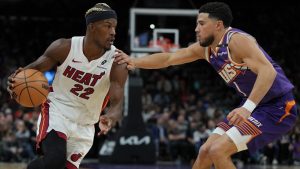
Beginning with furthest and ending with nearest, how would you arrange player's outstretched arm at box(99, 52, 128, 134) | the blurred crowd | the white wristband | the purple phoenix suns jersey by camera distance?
the blurred crowd
the purple phoenix suns jersey
player's outstretched arm at box(99, 52, 128, 134)
the white wristband

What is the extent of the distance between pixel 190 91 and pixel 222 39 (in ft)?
47.8

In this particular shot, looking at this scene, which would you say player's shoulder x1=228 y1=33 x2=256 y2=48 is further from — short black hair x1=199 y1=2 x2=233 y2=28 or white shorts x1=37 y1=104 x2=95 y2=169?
white shorts x1=37 y1=104 x2=95 y2=169

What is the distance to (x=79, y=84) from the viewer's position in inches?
220

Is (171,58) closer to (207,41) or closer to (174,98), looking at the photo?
(207,41)

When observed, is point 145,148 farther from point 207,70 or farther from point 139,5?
point 207,70

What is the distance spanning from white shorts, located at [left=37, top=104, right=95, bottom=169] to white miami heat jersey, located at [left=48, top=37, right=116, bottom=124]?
56 millimetres

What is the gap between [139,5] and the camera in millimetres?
18125

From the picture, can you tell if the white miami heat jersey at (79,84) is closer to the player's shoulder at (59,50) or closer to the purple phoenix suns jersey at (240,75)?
the player's shoulder at (59,50)

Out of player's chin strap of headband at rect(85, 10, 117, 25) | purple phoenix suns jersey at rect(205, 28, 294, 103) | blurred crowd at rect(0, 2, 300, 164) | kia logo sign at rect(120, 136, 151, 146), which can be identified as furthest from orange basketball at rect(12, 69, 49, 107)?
kia logo sign at rect(120, 136, 151, 146)

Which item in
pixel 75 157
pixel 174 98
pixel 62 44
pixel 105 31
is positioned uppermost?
pixel 105 31

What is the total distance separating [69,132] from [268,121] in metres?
1.83

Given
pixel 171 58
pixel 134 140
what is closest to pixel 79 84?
pixel 171 58

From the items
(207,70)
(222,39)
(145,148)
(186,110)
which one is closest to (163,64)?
(222,39)

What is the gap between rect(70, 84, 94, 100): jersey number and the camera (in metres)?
5.59
